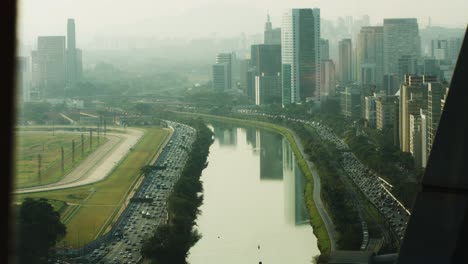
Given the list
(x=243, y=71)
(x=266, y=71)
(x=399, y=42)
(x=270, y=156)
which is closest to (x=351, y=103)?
(x=399, y=42)

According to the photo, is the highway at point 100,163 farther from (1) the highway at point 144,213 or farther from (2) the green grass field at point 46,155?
(1) the highway at point 144,213

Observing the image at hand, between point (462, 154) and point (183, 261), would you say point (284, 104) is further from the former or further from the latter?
point (462, 154)

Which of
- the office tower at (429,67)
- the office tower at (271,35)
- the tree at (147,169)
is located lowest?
the tree at (147,169)

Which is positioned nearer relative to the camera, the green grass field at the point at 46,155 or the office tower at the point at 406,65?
the green grass field at the point at 46,155

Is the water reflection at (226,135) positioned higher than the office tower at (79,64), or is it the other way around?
the office tower at (79,64)

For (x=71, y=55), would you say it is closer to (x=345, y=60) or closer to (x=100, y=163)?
(x=100, y=163)

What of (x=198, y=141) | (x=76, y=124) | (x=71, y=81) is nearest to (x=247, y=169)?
(x=198, y=141)

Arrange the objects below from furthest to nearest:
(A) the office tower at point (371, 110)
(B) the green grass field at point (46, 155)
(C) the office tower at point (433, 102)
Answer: (A) the office tower at point (371, 110) → (B) the green grass field at point (46, 155) → (C) the office tower at point (433, 102)

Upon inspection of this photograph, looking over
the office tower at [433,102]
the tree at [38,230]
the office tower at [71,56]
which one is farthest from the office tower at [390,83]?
the tree at [38,230]
